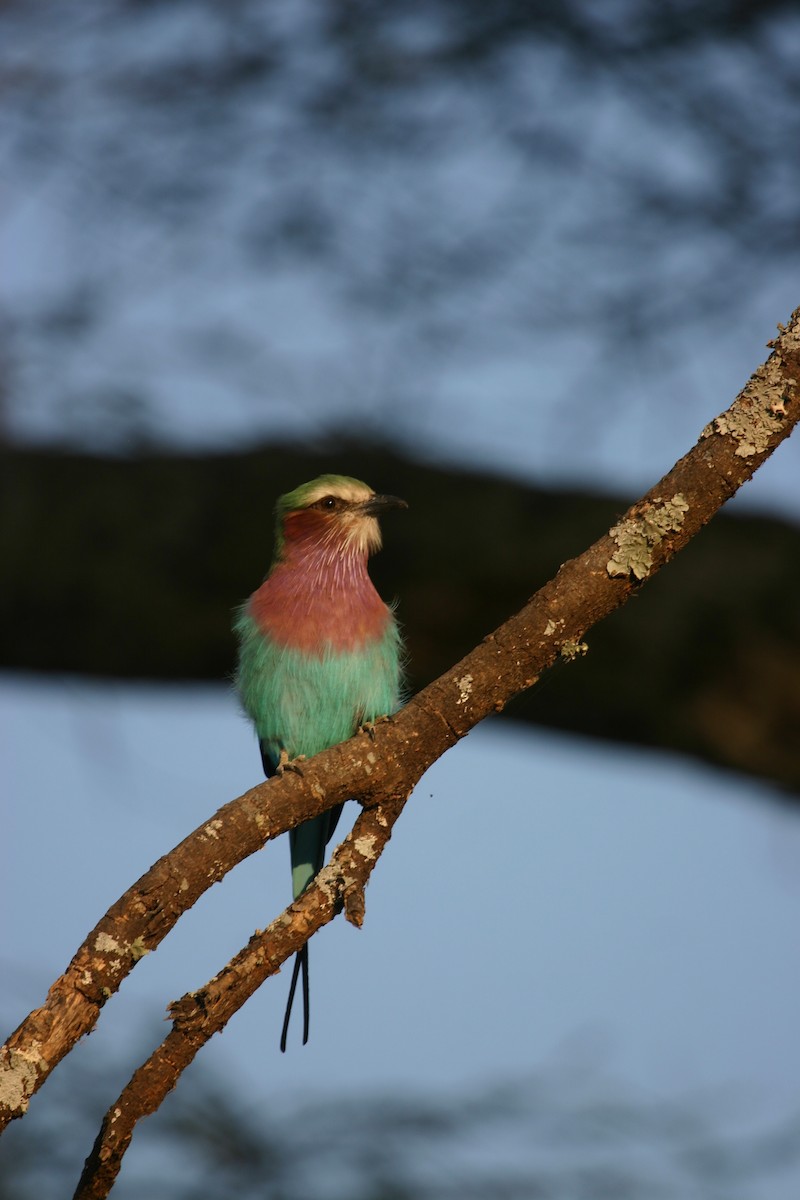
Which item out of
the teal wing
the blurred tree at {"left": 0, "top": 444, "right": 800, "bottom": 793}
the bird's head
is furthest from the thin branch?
the blurred tree at {"left": 0, "top": 444, "right": 800, "bottom": 793}

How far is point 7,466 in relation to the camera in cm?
606

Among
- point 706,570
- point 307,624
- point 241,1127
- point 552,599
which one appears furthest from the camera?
point 241,1127

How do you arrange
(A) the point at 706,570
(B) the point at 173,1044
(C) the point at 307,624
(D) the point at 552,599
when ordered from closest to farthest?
(B) the point at 173,1044 < (D) the point at 552,599 < (C) the point at 307,624 < (A) the point at 706,570

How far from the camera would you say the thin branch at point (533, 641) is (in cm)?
238

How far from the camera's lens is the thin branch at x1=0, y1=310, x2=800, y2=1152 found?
7.81ft

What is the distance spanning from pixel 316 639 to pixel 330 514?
46 centimetres

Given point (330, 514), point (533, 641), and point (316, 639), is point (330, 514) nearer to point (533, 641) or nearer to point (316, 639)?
point (316, 639)

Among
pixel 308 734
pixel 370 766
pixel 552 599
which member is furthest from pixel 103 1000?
pixel 308 734

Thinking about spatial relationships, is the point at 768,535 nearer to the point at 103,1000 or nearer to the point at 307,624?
the point at 307,624

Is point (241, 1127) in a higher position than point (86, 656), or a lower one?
lower

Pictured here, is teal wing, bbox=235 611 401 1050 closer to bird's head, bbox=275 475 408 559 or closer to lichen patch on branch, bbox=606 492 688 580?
bird's head, bbox=275 475 408 559

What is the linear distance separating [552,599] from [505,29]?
15.6 feet

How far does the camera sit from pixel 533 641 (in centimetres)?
244

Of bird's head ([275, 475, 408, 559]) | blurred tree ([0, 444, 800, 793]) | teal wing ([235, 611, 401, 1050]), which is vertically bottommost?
teal wing ([235, 611, 401, 1050])
